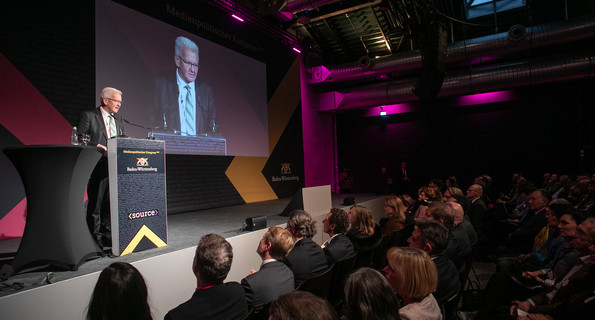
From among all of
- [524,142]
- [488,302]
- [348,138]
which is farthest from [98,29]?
[524,142]

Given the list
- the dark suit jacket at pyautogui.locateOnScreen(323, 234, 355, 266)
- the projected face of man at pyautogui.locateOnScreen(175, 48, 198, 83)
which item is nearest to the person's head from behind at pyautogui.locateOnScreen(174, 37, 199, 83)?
the projected face of man at pyautogui.locateOnScreen(175, 48, 198, 83)

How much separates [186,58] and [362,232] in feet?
14.5

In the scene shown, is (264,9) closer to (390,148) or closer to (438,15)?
(438,15)

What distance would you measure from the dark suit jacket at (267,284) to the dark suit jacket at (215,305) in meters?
0.14

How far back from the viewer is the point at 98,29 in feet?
14.9

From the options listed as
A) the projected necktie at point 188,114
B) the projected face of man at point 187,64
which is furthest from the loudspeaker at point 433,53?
the projected necktie at point 188,114

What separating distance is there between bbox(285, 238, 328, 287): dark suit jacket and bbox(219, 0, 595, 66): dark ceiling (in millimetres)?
5351

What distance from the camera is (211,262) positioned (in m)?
1.64

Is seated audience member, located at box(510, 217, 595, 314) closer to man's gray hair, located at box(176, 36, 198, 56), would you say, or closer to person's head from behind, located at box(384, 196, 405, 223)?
person's head from behind, located at box(384, 196, 405, 223)

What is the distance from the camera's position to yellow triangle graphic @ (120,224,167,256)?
2.44 m

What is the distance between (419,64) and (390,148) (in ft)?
9.92

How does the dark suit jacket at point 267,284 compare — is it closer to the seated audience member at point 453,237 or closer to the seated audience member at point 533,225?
the seated audience member at point 453,237

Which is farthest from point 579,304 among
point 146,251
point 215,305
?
point 146,251

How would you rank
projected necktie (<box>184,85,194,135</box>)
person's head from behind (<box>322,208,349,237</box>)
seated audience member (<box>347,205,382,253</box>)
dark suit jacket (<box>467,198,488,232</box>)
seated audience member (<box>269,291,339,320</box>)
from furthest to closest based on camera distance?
projected necktie (<box>184,85,194,135</box>) < dark suit jacket (<box>467,198,488,232</box>) < seated audience member (<box>347,205,382,253</box>) < person's head from behind (<box>322,208,349,237</box>) < seated audience member (<box>269,291,339,320</box>)
